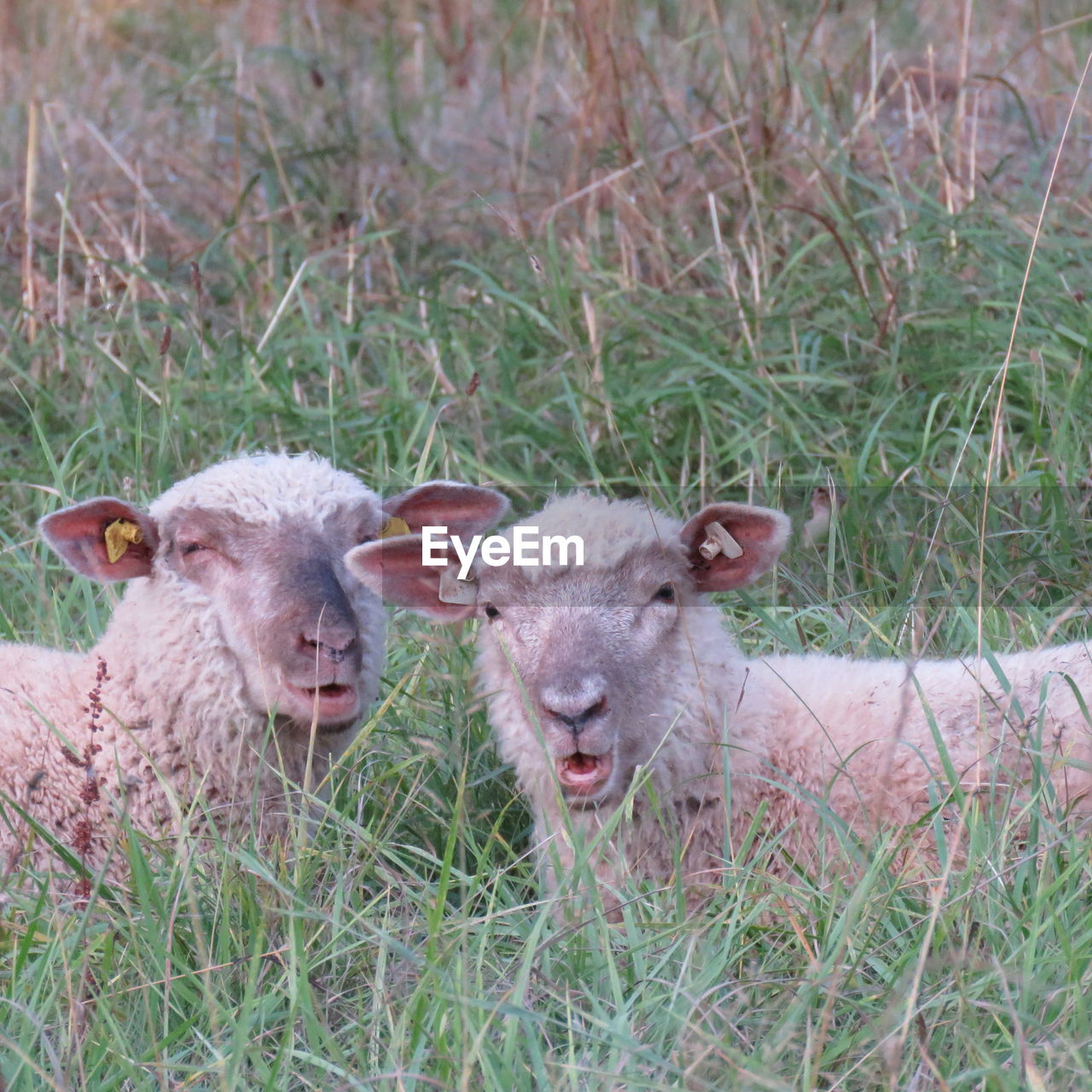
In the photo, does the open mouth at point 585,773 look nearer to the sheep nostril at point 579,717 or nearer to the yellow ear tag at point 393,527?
the sheep nostril at point 579,717

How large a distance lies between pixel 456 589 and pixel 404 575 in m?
0.13

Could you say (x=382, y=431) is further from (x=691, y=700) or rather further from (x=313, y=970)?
(x=313, y=970)

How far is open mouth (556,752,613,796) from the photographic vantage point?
3.01 m

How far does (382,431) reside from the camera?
5074 mm

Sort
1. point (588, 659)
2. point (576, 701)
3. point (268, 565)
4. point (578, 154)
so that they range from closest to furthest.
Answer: point (576, 701) < point (588, 659) < point (268, 565) < point (578, 154)

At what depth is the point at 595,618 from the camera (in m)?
3.17

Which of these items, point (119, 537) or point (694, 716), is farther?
point (119, 537)

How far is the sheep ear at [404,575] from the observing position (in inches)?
133

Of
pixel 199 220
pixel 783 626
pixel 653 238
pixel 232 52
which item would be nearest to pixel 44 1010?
pixel 783 626

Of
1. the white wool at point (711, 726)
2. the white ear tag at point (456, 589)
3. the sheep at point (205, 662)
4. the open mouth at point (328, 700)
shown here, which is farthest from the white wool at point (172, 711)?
the white wool at point (711, 726)

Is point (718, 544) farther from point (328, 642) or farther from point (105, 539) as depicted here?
point (105, 539)

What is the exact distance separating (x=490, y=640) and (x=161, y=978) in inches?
42.9

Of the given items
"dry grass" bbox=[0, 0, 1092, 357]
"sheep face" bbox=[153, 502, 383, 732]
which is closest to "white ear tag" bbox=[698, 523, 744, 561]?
"sheep face" bbox=[153, 502, 383, 732]

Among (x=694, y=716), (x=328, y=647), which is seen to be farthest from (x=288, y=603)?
(x=694, y=716)
